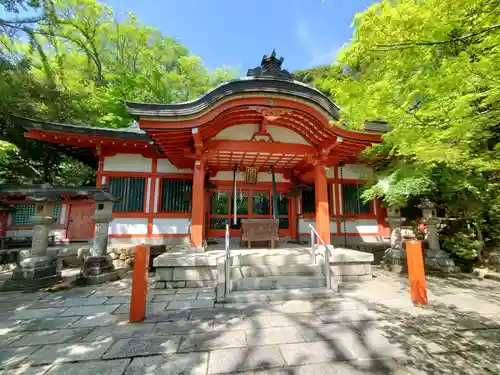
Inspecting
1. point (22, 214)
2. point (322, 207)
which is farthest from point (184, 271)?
point (22, 214)

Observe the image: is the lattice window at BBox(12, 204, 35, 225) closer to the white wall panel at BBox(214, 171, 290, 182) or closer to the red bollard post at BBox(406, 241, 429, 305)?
the white wall panel at BBox(214, 171, 290, 182)

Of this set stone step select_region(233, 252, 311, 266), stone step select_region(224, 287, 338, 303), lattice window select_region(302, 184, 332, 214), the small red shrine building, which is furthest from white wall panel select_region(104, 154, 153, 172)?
lattice window select_region(302, 184, 332, 214)

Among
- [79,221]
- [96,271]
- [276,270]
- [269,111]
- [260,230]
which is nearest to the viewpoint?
[276,270]

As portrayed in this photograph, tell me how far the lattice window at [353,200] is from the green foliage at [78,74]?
11.2 m

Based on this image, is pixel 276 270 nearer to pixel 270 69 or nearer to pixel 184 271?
pixel 184 271

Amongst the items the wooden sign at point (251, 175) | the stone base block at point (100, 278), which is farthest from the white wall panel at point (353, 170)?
the stone base block at point (100, 278)

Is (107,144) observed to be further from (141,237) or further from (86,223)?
(86,223)

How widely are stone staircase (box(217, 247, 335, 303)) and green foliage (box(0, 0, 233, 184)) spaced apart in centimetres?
820

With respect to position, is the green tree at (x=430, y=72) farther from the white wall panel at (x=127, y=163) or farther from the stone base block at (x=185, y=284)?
the white wall panel at (x=127, y=163)

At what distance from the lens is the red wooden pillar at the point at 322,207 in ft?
20.9

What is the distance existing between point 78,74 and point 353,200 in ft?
55.1

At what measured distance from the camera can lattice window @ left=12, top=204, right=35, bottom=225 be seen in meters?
9.03

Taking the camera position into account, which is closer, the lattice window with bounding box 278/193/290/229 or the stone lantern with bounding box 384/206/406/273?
the stone lantern with bounding box 384/206/406/273

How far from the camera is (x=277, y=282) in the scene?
470 centimetres
